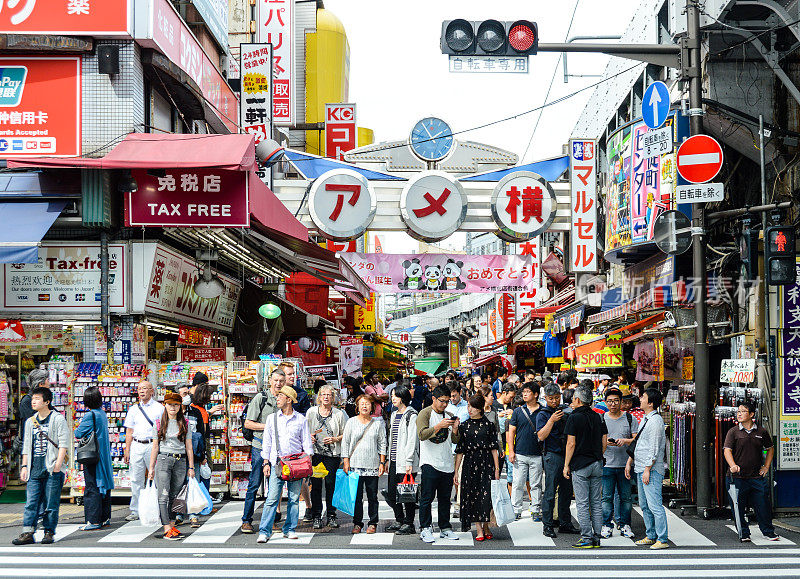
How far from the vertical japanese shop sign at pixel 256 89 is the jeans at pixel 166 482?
13.8 m

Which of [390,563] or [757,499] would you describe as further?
[757,499]

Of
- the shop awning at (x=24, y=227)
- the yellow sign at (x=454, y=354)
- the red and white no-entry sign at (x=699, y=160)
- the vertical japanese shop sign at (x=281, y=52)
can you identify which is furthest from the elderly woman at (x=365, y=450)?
the yellow sign at (x=454, y=354)

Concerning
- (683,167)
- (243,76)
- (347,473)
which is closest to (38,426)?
(347,473)

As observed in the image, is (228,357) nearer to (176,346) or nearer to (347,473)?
(176,346)

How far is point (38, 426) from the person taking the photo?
1102 cm

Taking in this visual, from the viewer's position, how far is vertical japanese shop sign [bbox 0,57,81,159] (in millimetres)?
14977

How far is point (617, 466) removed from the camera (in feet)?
38.7

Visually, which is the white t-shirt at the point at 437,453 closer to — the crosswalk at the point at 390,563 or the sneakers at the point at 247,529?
the crosswalk at the point at 390,563

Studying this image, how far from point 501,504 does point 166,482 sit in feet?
13.9

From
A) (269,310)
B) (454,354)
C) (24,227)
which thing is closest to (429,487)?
(24,227)

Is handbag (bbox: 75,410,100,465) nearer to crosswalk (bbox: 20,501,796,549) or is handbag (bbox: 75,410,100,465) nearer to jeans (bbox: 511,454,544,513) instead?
crosswalk (bbox: 20,501,796,549)

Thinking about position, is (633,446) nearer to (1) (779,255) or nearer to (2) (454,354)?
(1) (779,255)

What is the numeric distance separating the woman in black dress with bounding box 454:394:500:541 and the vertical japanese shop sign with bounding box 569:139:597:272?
370 inches

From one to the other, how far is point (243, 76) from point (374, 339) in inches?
809
